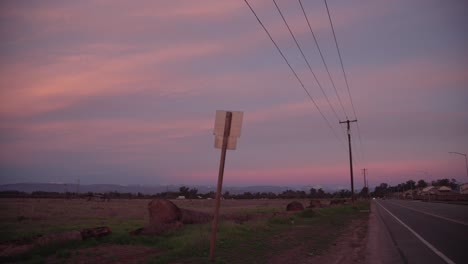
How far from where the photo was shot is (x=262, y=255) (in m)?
13.8

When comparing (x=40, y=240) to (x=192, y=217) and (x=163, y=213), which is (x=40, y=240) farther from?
(x=192, y=217)

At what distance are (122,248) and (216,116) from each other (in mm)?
6176

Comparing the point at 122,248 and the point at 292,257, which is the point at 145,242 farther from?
the point at 292,257

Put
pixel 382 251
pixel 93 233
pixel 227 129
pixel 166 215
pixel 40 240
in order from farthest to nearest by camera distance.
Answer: pixel 166 215 → pixel 93 233 → pixel 382 251 → pixel 40 240 → pixel 227 129

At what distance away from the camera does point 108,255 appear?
43.4 ft

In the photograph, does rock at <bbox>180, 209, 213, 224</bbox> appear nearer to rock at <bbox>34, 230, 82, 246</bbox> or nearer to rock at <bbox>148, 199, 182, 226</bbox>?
rock at <bbox>148, 199, 182, 226</bbox>

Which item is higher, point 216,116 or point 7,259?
point 216,116

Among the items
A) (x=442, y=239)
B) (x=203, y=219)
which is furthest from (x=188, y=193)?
(x=442, y=239)

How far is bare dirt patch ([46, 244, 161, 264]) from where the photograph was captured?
40.5 ft

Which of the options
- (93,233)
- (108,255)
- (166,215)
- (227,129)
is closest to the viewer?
(227,129)

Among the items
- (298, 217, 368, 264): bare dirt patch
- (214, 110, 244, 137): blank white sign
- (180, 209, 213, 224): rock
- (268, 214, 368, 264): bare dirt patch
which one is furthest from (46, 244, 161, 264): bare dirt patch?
(180, 209, 213, 224): rock

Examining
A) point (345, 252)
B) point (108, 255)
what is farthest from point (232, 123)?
point (345, 252)

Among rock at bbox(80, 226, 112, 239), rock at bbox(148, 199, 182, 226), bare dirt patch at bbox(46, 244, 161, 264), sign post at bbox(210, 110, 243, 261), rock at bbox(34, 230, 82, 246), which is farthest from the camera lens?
rock at bbox(148, 199, 182, 226)

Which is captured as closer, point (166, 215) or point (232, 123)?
point (232, 123)
